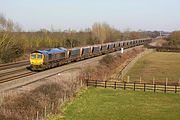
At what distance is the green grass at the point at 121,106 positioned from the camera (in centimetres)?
2655

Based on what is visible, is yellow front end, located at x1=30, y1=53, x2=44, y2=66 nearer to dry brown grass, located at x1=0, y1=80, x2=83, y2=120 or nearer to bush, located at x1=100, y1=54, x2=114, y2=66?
dry brown grass, located at x1=0, y1=80, x2=83, y2=120

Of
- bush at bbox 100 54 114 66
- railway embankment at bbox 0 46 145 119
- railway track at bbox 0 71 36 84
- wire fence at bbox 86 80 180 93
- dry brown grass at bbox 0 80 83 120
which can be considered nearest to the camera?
dry brown grass at bbox 0 80 83 120

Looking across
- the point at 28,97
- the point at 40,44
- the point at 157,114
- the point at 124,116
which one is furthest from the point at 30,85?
the point at 40,44

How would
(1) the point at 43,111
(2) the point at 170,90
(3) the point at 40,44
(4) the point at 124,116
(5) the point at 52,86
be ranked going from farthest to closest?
(3) the point at 40,44
(2) the point at 170,90
(5) the point at 52,86
(4) the point at 124,116
(1) the point at 43,111

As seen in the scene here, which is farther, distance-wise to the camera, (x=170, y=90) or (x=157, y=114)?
(x=170, y=90)

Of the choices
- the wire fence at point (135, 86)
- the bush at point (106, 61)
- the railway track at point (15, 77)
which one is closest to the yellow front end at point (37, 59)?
the railway track at point (15, 77)

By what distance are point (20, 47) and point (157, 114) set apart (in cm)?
3718

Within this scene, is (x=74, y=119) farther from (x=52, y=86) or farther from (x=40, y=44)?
(x=40, y=44)

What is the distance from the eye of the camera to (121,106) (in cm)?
3080

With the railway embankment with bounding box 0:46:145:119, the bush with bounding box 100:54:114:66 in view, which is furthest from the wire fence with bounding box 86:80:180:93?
the bush with bounding box 100:54:114:66

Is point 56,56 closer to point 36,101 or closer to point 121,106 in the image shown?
point 121,106

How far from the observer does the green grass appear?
87.1 feet

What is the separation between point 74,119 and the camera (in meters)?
24.9

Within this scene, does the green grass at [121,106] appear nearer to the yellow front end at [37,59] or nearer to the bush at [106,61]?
the yellow front end at [37,59]
